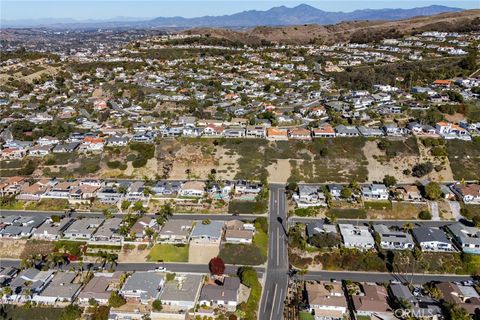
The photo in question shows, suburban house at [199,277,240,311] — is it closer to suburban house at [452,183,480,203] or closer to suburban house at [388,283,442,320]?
suburban house at [388,283,442,320]

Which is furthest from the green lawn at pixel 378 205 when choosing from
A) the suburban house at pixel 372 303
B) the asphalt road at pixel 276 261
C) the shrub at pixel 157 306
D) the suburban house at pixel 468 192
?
the shrub at pixel 157 306

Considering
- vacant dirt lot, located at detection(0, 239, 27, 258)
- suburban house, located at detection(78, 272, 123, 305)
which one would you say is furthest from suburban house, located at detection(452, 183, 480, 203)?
vacant dirt lot, located at detection(0, 239, 27, 258)

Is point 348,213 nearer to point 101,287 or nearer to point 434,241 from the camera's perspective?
point 434,241

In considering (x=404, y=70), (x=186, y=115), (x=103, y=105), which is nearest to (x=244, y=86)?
(x=186, y=115)

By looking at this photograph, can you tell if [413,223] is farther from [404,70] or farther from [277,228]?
[404,70]

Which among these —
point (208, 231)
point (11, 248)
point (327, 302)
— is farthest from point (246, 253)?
point (11, 248)

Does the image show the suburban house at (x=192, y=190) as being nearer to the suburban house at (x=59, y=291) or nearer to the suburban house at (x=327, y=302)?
the suburban house at (x=59, y=291)
